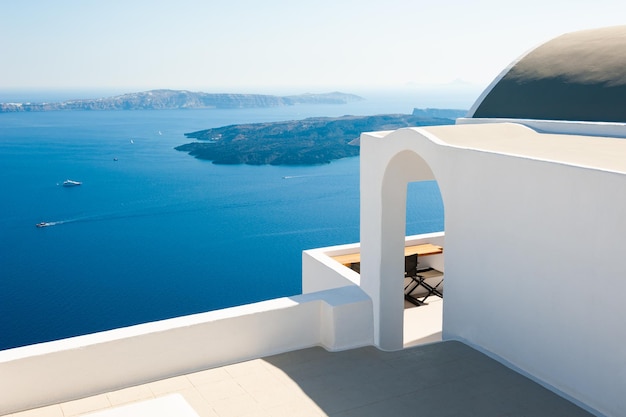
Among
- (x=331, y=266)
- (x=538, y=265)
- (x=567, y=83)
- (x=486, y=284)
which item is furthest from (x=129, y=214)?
(x=538, y=265)

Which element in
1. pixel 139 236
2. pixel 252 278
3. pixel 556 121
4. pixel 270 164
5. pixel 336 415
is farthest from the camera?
pixel 270 164

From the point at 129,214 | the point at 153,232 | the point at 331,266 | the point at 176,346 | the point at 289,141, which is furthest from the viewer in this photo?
the point at 289,141

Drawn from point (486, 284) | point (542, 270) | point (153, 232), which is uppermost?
point (542, 270)

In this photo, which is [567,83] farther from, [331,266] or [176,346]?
[176,346]

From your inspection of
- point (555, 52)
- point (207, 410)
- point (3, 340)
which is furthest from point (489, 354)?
point (3, 340)

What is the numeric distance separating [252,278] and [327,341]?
4612cm

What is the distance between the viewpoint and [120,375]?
16.4 feet

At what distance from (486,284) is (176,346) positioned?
295 centimetres

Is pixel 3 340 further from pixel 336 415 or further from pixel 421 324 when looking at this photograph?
pixel 336 415

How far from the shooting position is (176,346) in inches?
204

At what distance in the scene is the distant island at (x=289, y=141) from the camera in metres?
98.9

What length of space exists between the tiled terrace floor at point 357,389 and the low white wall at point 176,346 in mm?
111

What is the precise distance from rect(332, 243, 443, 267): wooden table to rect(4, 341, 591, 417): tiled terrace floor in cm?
504

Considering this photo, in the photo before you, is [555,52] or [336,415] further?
[555,52]
